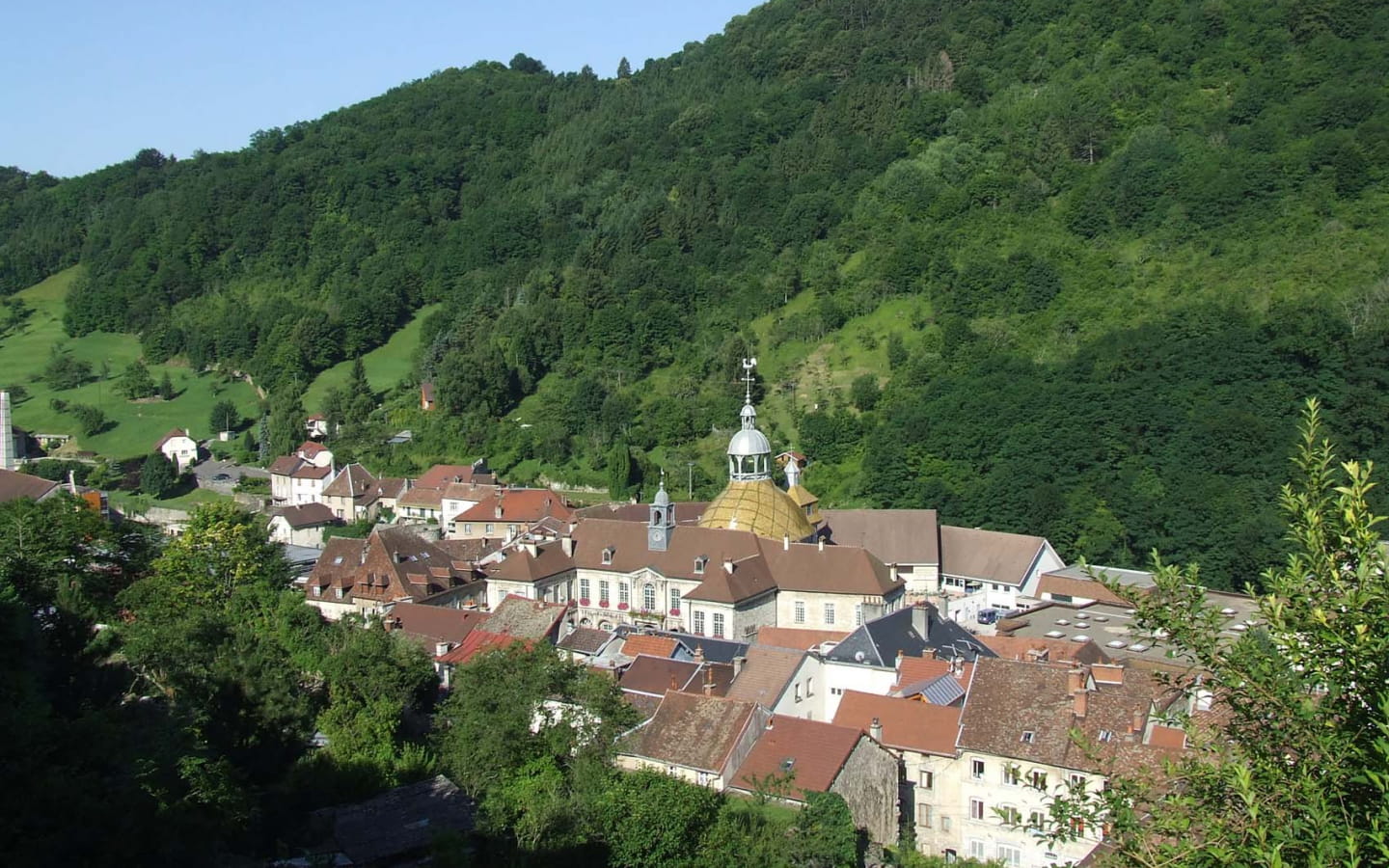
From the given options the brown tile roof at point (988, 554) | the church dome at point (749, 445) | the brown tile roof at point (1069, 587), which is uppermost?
the church dome at point (749, 445)

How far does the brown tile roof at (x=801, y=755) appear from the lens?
26995mm

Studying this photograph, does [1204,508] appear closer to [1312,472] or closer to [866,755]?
[866,755]

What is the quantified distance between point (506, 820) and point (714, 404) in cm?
5286

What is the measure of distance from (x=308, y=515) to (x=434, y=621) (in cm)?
3204

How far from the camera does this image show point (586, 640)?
1529 inches

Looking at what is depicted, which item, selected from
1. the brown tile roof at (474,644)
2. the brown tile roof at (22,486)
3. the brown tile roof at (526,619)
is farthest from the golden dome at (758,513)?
the brown tile roof at (22,486)

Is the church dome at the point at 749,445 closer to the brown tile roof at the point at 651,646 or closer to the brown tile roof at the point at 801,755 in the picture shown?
the brown tile roof at the point at 651,646

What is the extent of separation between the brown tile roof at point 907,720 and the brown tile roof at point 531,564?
18260 millimetres

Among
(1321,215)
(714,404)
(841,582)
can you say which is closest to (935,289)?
(714,404)

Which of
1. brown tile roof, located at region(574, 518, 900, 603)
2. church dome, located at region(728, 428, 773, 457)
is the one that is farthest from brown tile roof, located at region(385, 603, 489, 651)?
church dome, located at region(728, 428, 773, 457)

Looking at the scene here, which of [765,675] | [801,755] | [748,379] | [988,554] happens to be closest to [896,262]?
[748,379]

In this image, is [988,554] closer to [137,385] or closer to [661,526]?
[661,526]

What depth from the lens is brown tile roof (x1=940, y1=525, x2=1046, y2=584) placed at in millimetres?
51688

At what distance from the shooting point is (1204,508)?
52.0 meters
